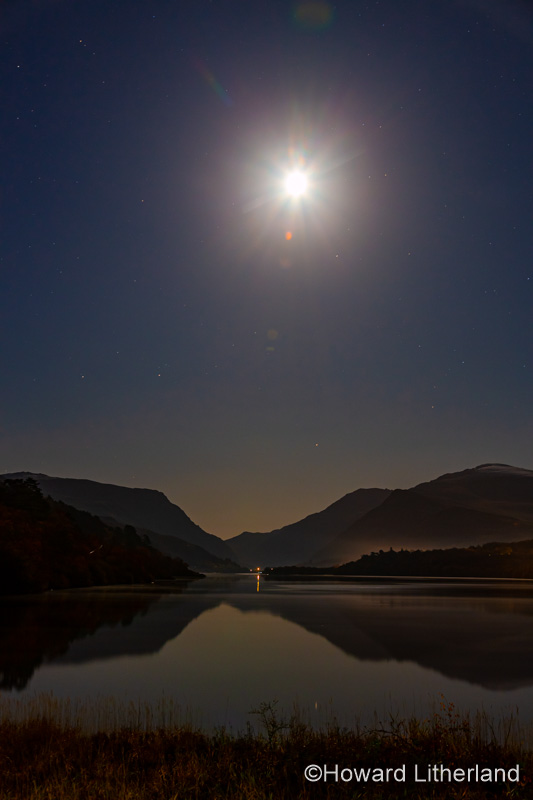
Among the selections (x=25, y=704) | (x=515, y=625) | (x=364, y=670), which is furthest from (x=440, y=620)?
(x=25, y=704)

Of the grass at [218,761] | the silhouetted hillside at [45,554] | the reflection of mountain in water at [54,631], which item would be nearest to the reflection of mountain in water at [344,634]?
the reflection of mountain in water at [54,631]

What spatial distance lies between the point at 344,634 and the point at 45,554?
271 feet

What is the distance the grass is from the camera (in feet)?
38.5

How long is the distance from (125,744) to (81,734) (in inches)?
85.3

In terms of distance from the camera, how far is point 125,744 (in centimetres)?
1524

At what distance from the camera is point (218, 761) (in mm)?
13695

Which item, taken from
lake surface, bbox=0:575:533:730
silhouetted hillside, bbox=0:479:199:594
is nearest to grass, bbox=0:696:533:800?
lake surface, bbox=0:575:533:730

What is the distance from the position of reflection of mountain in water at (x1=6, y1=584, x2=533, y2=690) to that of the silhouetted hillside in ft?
62.0

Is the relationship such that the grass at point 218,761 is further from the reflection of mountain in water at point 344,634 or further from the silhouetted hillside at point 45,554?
the silhouetted hillside at point 45,554

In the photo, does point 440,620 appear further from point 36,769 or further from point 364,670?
point 36,769

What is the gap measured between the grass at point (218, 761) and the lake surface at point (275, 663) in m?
4.97

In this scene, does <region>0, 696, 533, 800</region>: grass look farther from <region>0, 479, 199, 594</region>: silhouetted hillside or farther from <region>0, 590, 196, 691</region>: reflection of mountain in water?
<region>0, 479, 199, 594</region>: silhouetted hillside

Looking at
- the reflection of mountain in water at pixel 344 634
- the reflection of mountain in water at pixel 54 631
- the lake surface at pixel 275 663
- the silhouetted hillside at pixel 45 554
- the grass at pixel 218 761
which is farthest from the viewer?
the silhouetted hillside at pixel 45 554

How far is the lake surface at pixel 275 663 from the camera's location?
23.8 metres
